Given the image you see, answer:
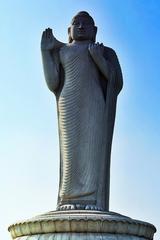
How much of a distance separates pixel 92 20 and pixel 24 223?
4.57 metres

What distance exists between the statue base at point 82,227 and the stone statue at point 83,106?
3.54 feet

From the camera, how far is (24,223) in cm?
806

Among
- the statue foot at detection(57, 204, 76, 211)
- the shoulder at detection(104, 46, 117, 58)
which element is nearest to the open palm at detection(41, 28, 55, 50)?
the shoulder at detection(104, 46, 117, 58)

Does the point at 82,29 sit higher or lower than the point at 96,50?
higher

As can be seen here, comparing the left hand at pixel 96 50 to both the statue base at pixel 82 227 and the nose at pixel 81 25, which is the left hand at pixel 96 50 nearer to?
the nose at pixel 81 25

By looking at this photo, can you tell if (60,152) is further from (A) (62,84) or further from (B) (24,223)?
(B) (24,223)

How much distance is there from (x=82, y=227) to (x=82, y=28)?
442cm

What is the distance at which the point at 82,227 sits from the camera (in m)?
7.67

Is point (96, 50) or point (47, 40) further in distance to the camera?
point (47, 40)

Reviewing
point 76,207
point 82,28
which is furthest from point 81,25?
point 76,207

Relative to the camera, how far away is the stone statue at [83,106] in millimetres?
9453

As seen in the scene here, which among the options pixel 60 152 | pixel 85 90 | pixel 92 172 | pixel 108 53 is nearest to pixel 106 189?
pixel 92 172

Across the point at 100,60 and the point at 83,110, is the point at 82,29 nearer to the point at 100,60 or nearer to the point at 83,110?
the point at 100,60

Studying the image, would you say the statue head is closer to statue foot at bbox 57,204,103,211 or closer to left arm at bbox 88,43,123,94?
left arm at bbox 88,43,123,94
